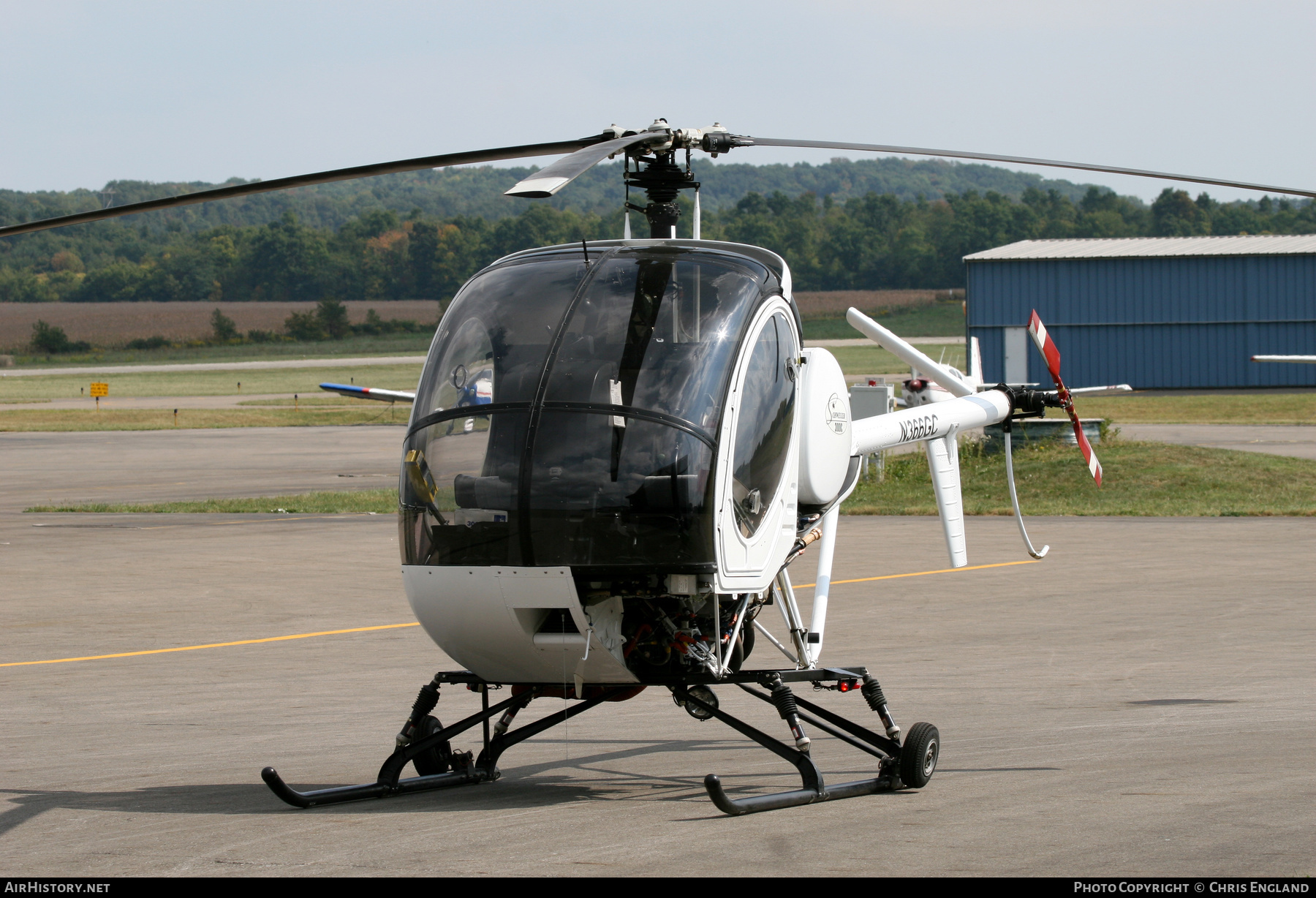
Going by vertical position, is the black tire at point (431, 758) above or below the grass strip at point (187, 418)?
above

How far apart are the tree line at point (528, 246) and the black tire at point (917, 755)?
497ft

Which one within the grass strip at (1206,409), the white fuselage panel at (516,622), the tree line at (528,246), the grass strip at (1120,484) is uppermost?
the tree line at (528,246)

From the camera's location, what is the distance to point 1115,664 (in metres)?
11.4

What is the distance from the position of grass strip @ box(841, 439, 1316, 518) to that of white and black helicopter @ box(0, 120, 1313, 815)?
18.1 m

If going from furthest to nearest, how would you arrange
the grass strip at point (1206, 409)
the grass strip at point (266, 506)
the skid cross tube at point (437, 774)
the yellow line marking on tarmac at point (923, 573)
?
the grass strip at point (1206, 409) → the grass strip at point (266, 506) → the yellow line marking on tarmac at point (923, 573) → the skid cross tube at point (437, 774)

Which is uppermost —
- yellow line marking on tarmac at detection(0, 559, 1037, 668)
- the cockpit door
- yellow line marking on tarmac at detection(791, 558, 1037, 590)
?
the cockpit door

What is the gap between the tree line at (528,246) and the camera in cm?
16738

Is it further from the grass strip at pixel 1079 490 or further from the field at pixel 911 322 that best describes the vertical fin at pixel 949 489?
the field at pixel 911 322

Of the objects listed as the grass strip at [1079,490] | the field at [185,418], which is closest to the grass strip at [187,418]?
the field at [185,418]

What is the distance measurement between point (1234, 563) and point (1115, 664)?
7278mm

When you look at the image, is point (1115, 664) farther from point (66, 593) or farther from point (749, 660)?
point (66, 593)

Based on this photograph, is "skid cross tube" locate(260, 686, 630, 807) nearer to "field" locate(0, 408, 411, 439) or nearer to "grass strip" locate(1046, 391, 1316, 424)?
"grass strip" locate(1046, 391, 1316, 424)

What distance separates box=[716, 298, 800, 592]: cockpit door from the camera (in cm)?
685

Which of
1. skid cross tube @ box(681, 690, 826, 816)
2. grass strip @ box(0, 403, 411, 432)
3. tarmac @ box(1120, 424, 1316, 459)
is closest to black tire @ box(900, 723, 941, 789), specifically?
skid cross tube @ box(681, 690, 826, 816)
